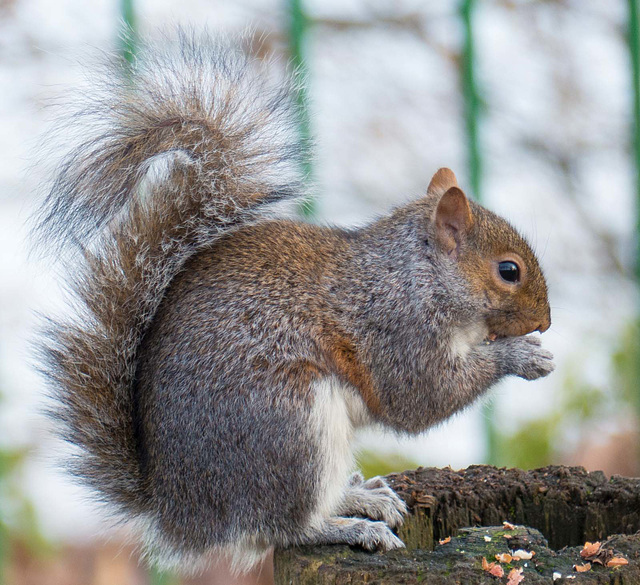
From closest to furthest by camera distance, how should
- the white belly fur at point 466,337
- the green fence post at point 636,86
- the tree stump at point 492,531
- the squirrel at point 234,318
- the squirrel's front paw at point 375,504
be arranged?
the tree stump at point 492,531 → the squirrel at point 234,318 → the squirrel's front paw at point 375,504 → the white belly fur at point 466,337 → the green fence post at point 636,86

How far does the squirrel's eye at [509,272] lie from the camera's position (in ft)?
6.09

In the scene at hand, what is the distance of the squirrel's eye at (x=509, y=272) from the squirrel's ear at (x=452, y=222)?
0.35 feet

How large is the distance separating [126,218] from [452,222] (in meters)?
0.72

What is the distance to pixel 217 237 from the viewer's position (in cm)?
169

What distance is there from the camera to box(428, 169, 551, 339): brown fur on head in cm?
184

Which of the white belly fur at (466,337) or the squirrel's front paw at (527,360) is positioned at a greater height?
the white belly fur at (466,337)

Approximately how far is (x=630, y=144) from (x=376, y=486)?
5.94 ft

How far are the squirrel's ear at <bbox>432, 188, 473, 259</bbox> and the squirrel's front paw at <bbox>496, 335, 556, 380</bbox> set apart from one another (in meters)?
0.26

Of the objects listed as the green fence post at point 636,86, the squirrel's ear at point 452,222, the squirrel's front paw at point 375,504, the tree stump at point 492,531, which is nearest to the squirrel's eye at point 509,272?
the squirrel's ear at point 452,222

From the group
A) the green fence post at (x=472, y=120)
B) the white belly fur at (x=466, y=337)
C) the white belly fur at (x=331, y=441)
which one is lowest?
the white belly fur at (x=331, y=441)

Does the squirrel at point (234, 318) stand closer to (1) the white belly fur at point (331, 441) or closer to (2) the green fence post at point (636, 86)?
(1) the white belly fur at point (331, 441)

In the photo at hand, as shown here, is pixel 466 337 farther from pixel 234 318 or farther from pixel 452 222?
pixel 234 318

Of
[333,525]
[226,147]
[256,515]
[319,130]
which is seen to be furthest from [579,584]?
[319,130]

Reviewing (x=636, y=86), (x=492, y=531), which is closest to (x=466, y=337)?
(x=492, y=531)
